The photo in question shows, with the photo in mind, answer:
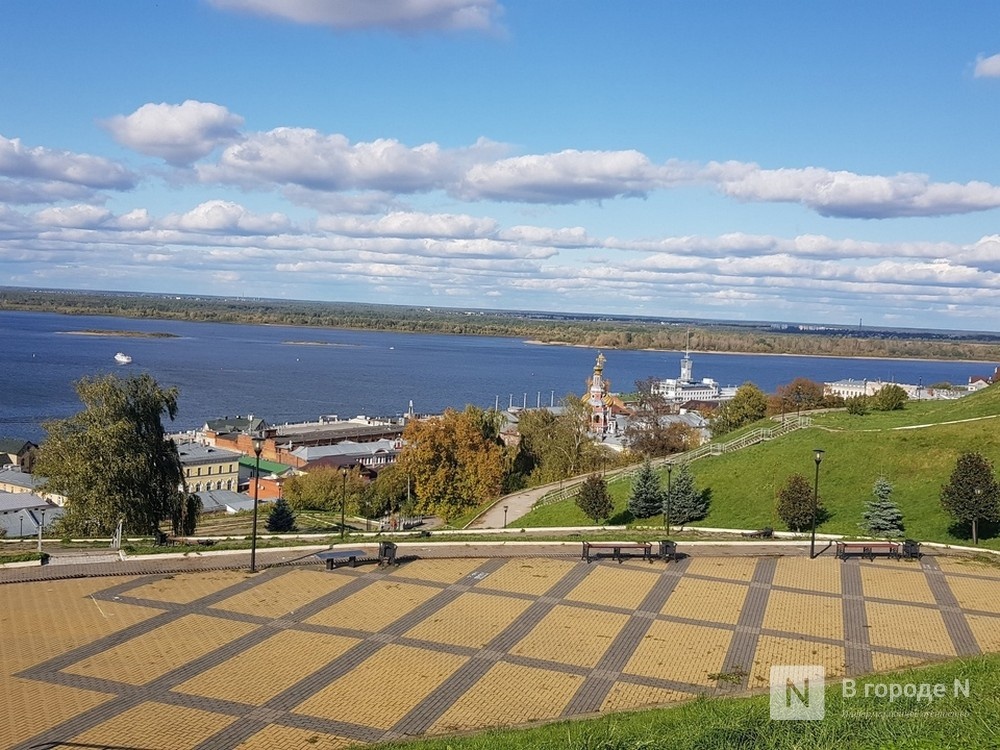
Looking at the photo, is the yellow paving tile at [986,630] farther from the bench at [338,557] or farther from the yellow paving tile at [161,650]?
the yellow paving tile at [161,650]

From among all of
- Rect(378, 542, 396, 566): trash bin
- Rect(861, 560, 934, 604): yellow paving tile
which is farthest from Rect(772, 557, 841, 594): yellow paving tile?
Rect(378, 542, 396, 566): trash bin

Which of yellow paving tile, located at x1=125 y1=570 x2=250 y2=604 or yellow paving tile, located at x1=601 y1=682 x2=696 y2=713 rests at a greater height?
yellow paving tile, located at x1=601 y1=682 x2=696 y2=713

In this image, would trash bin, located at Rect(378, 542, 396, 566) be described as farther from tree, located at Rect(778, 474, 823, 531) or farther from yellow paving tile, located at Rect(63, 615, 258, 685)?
tree, located at Rect(778, 474, 823, 531)

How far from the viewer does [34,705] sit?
10.4m

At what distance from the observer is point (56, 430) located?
2541 centimetres

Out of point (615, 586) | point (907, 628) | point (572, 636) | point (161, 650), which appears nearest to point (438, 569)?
point (615, 586)

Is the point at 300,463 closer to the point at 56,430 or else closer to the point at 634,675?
the point at 56,430

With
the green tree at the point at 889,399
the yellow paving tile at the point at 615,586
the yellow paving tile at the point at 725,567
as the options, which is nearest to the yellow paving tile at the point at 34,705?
the yellow paving tile at the point at 615,586

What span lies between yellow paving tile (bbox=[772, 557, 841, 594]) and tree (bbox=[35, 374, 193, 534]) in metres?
18.9

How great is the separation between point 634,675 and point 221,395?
87.8 m

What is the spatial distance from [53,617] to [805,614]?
13.3 m

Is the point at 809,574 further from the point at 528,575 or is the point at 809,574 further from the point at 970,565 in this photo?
the point at 528,575

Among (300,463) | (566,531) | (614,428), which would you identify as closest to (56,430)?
(566,531)

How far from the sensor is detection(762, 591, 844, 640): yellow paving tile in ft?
44.9
